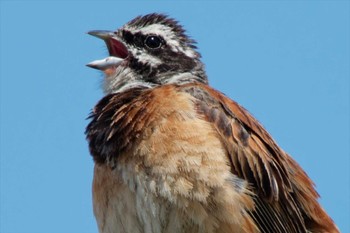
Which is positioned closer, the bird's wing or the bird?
→ the bird

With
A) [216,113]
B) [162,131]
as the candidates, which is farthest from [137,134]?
[216,113]

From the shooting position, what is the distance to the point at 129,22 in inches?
319

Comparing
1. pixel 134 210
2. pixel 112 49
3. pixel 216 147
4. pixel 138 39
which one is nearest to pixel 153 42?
pixel 138 39

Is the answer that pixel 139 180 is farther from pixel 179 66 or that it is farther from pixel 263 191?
pixel 179 66

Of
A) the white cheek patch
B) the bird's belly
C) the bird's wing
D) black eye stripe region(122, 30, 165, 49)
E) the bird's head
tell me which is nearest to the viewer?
the bird's belly

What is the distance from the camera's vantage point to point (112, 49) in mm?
7992

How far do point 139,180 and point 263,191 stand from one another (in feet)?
3.66

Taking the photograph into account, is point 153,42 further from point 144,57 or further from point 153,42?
point 144,57

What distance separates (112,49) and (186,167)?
7.27ft

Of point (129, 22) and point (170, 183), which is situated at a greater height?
point (129, 22)

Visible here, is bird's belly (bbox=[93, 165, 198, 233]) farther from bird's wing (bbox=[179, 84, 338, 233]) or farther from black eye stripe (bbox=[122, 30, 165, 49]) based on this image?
black eye stripe (bbox=[122, 30, 165, 49])

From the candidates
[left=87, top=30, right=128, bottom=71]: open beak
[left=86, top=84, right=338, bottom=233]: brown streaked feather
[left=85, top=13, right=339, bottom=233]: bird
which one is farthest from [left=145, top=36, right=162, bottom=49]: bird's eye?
[left=86, top=84, right=338, bottom=233]: brown streaked feather

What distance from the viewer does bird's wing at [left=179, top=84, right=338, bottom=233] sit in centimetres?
662

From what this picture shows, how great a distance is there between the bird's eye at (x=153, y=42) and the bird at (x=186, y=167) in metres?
0.39
